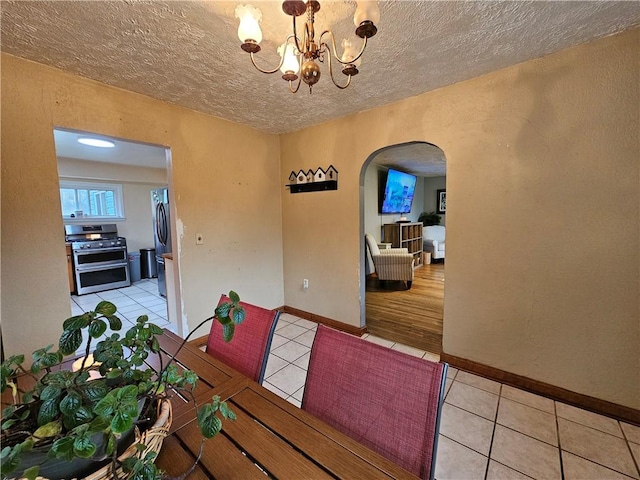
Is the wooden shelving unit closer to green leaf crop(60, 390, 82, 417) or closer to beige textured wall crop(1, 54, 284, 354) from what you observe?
beige textured wall crop(1, 54, 284, 354)

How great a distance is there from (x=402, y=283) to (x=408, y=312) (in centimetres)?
122

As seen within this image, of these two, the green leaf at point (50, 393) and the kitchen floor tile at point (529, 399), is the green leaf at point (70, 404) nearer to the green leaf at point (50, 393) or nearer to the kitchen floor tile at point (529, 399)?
the green leaf at point (50, 393)

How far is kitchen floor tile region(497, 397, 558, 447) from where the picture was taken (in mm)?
1593

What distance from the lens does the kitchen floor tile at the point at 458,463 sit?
1.36m

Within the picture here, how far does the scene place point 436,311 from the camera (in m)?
3.50

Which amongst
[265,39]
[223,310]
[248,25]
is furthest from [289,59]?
[223,310]

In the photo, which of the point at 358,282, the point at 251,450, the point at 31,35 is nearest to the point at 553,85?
the point at 358,282

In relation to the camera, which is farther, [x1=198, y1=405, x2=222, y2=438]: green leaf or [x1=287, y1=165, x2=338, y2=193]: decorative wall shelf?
[x1=287, y1=165, x2=338, y2=193]: decorative wall shelf

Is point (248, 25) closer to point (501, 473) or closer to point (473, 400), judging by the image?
point (501, 473)

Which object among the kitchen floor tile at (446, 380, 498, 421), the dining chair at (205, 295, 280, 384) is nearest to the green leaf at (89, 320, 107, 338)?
the dining chair at (205, 295, 280, 384)

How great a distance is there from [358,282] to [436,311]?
4.45 feet

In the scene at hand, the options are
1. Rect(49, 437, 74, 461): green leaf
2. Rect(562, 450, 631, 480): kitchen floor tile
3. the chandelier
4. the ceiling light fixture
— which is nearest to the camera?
Rect(49, 437, 74, 461): green leaf

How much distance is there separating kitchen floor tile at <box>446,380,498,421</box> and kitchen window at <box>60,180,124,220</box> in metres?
6.44

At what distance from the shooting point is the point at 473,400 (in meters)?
1.90
